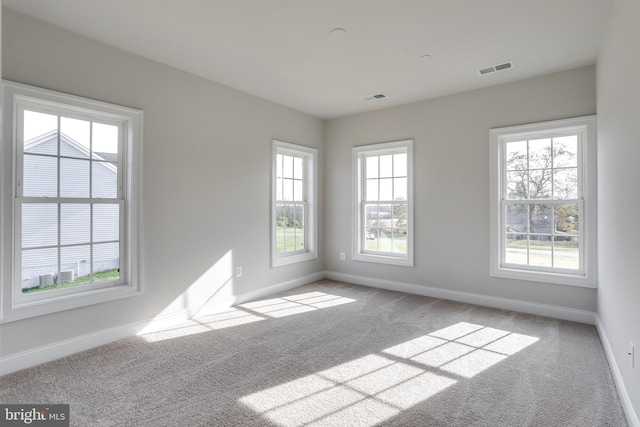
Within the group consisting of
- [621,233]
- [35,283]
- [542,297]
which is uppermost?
[621,233]

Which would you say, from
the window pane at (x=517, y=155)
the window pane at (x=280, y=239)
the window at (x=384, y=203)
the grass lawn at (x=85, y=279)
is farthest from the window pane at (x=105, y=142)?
the window pane at (x=517, y=155)

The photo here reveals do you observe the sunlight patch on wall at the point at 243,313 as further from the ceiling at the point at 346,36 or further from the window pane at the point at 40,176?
the ceiling at the point at 346,36

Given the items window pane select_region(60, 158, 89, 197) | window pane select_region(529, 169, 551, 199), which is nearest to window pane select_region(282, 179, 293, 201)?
window pane select_region(60, 158, 89, 197)

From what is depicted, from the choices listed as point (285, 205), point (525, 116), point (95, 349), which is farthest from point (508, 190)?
point (95, 349)

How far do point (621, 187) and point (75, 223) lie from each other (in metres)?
4.23

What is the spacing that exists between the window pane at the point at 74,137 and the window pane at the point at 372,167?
12.0ft

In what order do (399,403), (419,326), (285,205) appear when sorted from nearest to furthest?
(399,403) → (419,326) → (285,205)

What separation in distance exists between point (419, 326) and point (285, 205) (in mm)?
2576

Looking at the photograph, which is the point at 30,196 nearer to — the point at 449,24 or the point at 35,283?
the point at 35,283

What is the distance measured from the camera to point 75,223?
9.41ft

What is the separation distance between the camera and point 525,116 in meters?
3.78

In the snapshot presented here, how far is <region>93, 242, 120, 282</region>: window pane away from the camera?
301 cm

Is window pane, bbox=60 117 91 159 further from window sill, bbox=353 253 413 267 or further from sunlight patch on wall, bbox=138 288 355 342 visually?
window sill, bbox=353 253 413 267

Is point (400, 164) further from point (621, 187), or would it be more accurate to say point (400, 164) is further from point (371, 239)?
point (621, 187)
